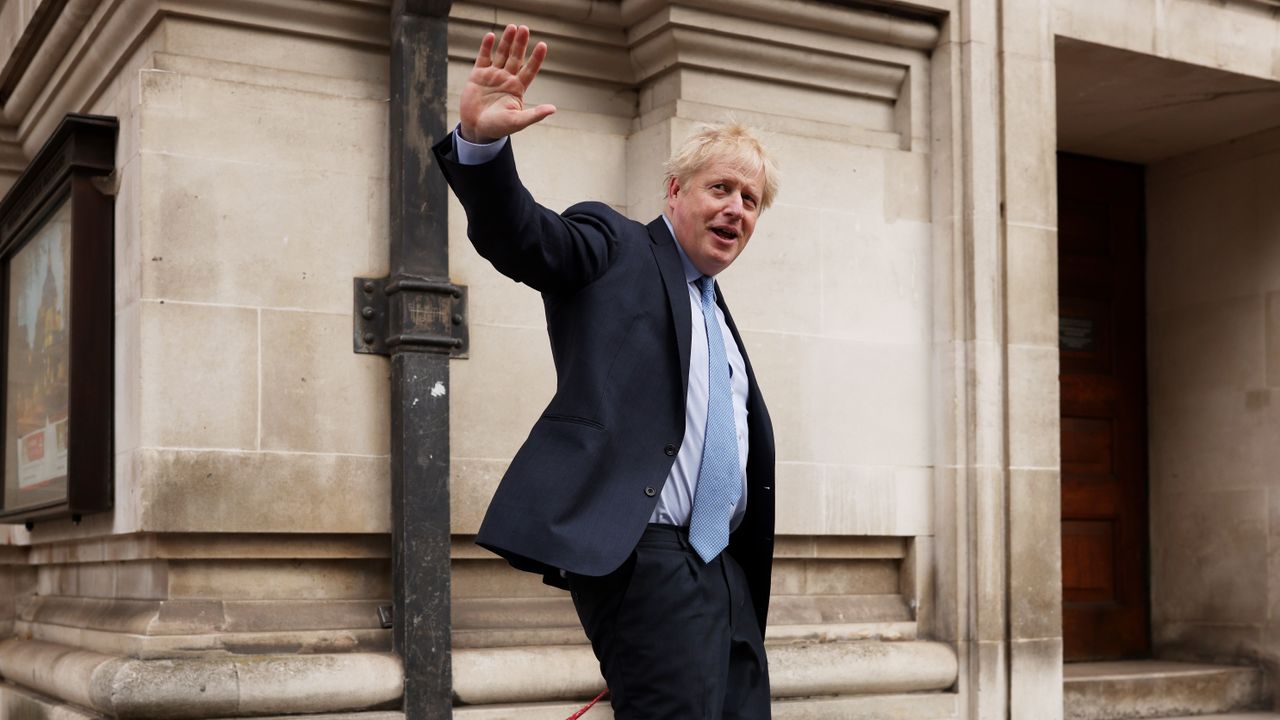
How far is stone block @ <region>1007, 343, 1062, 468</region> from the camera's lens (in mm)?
6531

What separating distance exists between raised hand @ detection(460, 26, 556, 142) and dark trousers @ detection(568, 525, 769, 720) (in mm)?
940

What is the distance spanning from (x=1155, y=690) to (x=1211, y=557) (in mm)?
1105

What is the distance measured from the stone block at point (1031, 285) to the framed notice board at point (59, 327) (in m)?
3.39

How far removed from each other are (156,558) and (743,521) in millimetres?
2376

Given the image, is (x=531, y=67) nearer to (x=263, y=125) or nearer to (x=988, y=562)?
(x=263, y=125)

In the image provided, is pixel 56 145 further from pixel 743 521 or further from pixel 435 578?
pixel 743 521

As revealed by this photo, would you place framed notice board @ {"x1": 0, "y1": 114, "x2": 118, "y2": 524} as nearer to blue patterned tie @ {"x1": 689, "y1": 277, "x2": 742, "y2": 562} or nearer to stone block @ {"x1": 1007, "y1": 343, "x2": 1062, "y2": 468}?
blue patterned tie @ {"x1": 689, "y1": 277, "x2": 742, "y2": 562}

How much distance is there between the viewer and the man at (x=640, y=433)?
3.30 metres

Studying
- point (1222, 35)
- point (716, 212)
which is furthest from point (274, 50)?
point (1222, 35)

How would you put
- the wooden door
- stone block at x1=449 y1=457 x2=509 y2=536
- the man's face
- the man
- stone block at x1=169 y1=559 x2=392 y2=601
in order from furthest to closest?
1. the wooden door
2. stone block at x1=449 y1=457 x2=509 y2=536
3. stone block at x1=169 y1=559 x2=392 y2=601
4. the man's face
5. the man

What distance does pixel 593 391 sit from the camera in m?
3.51

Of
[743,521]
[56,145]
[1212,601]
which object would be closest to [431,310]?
[56,145]

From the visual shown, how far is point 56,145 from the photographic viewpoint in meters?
5.85

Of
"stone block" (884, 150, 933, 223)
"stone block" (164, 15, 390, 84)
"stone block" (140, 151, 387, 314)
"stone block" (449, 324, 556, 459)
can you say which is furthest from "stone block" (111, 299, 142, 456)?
"stone block" (884, 150, 933, 223)
